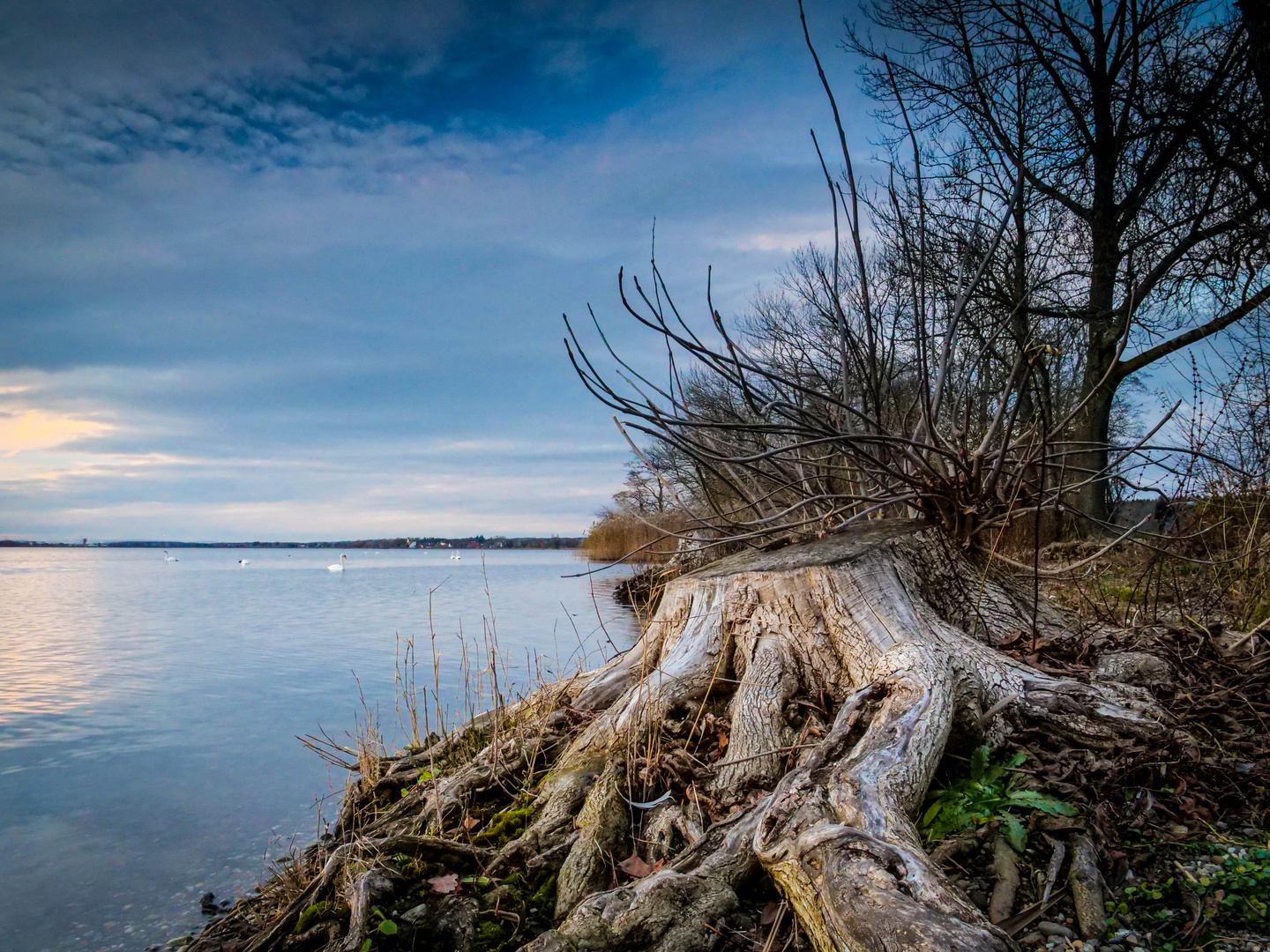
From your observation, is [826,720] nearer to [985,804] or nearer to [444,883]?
[985,804]

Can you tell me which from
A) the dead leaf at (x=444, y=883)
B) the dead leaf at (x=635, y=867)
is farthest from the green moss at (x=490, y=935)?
the dead leaf at (x=635, y=867)

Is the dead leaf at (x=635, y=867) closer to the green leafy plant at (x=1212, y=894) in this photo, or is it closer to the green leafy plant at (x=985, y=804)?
the green leafy plant at (x=985, y=804)

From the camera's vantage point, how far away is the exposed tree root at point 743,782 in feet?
6.55

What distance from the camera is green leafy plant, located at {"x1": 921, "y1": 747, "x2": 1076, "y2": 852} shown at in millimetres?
2297

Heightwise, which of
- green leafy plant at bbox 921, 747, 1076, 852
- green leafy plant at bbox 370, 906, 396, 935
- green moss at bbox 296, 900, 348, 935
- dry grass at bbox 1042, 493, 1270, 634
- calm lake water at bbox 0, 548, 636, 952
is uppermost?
A: dry grass at bbox 1042, 493, 1270, 634

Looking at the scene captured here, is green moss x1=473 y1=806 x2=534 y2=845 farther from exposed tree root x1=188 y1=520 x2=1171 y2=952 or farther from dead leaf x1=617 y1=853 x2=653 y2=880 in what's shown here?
dead leaf x1=617 y1=853 x2=653 y2=880

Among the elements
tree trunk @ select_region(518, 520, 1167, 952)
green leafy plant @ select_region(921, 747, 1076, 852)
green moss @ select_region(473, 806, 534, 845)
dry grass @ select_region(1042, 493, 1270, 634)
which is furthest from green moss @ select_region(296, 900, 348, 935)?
dry grass @ select_region(1042, 493, 1270, 634)

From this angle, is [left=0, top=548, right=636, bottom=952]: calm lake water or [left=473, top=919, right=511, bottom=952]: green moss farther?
[left=0, top=548, right=636, bottom=952]: calm lake water

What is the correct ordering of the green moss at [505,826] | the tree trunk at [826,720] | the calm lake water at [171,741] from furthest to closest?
the calm lake water at [171,741] < the green moss at [505,826] < the tree trunk at [826,720]

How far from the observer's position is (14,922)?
143 inches

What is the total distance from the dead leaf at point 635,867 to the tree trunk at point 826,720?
0.09 metres

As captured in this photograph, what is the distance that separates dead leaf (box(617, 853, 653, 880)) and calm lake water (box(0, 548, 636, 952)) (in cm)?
154

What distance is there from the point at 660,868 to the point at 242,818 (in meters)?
3.88

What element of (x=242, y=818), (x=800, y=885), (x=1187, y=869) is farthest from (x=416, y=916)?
(x=242, y=818)
